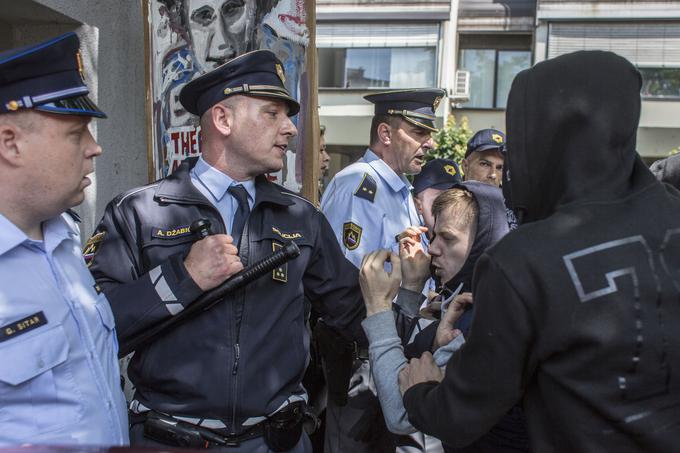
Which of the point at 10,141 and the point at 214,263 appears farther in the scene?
the point at 214,263

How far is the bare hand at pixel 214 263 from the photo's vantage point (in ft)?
7.30

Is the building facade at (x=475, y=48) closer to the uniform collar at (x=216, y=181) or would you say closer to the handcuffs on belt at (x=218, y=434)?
the uniform collar at (x=216, y=181)

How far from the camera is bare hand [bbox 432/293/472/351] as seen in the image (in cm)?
227

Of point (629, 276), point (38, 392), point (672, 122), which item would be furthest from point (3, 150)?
point (672, 122)

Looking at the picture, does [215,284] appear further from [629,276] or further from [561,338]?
[629,276]

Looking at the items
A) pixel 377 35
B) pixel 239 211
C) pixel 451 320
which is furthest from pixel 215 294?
pixel 377 35

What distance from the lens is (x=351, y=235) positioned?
405 cm

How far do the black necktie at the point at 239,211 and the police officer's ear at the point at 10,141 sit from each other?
878 mm

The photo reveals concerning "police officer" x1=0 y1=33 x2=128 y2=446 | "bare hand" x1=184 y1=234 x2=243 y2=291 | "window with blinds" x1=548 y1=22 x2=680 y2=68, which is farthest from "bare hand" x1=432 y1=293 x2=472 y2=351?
"window with blinds" x1=548 y1=22 x2=680 y2=68

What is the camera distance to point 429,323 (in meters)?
2.56

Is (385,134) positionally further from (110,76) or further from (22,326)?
(22,326)

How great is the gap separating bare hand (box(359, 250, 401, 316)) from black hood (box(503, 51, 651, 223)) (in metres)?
0.75

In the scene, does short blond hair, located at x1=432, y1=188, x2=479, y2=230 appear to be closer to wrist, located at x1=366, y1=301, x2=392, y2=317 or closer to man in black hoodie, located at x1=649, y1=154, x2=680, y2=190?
wrist, located at x1=366, y1=301, x2=392, y2=317

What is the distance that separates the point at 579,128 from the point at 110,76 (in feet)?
10.4
